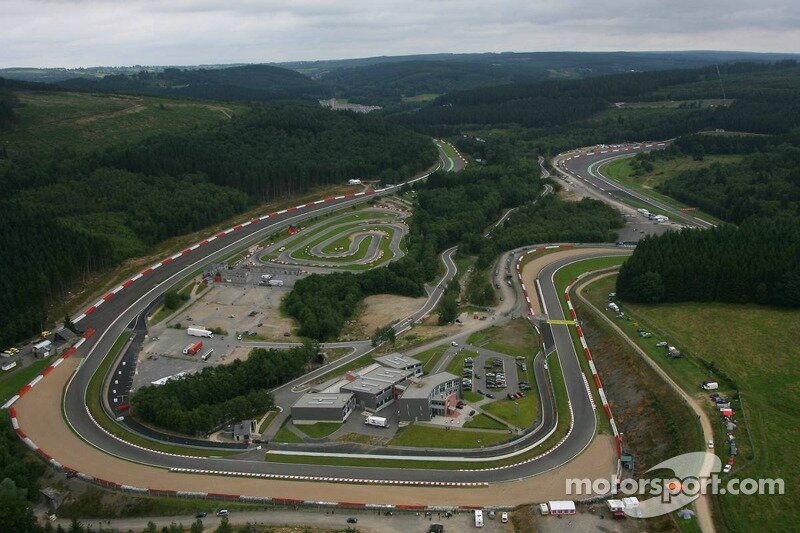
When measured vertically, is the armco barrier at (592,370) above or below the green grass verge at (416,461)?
above

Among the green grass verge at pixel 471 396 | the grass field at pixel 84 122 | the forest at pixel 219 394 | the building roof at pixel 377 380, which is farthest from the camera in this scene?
the grass field at pixel 84 122

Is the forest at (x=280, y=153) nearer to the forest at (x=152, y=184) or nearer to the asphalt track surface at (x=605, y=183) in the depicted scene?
the forest at (x=152, y=184)

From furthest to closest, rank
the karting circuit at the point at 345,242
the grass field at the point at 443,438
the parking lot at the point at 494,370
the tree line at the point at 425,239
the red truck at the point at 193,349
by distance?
1. the karting circuit at the point at 345,242
2. the tree line at the point at 425,239
3. the red truck at the point at 193,349
4. the parking lot at the point at 494,370
5. the grass field at the point at 443,438

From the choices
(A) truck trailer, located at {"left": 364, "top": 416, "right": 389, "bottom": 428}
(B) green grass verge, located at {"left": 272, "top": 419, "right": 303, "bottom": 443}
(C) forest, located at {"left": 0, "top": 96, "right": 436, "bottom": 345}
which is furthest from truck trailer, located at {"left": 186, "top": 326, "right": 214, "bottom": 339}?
(A) truck trailer, located at {"left": 364, "top": 416, "right": 389, "bottom": 428}

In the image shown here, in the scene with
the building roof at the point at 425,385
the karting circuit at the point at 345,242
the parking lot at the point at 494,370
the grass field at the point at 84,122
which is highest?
the grass field at the point at 84,122

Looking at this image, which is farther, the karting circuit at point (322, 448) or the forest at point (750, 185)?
the forest at point (750, 185)

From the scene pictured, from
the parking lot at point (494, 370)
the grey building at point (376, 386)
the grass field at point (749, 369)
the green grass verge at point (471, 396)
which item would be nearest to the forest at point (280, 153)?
the grass field at point (749, 369)

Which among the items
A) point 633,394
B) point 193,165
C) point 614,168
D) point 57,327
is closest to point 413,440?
point 633,394
